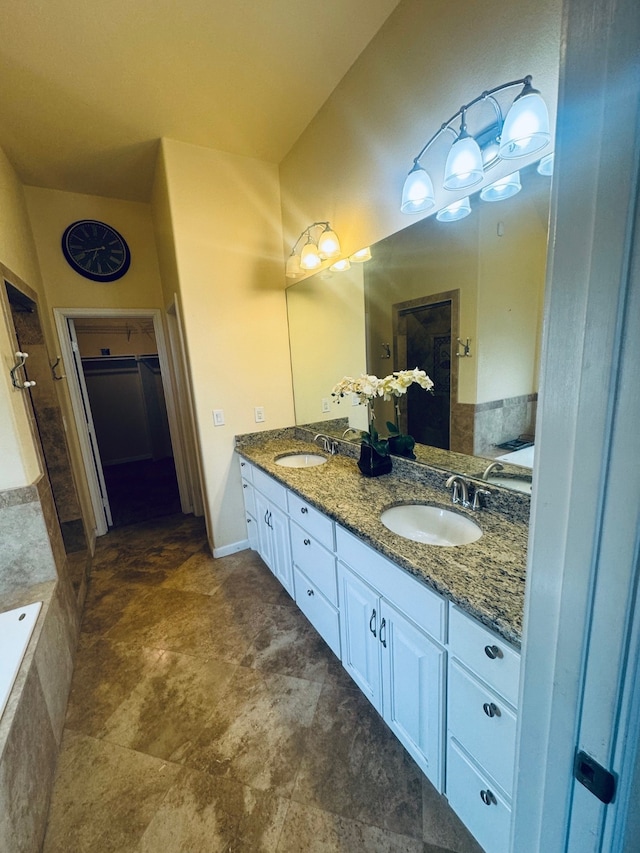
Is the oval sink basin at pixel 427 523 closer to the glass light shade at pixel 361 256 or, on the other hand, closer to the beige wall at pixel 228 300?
the glass light shade at pixel 361 256

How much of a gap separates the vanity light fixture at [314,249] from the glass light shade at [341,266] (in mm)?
50

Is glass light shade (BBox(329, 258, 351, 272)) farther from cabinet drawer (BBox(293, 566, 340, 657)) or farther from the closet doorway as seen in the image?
cabinet drawer (BBox(293, 566, 340, 657))

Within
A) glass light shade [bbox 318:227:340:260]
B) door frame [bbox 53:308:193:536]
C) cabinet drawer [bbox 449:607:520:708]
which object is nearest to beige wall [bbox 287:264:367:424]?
glass light shade [bbox 318:227:340:260]

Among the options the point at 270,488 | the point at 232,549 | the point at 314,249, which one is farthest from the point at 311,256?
the point at 232,549

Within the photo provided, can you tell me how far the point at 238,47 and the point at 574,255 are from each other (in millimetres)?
2045

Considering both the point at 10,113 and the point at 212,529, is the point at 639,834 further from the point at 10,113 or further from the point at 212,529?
the point at 10,113

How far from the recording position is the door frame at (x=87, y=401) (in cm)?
287

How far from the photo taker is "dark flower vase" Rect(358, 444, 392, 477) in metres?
1.84

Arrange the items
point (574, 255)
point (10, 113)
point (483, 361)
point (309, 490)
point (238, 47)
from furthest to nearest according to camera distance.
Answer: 1. point (10, 113)
2. point (309, 490)
3. point (238, 47)
4. point (483, 361)
5. point (574, 255)

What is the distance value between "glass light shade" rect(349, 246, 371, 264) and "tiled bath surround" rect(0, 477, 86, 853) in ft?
6.82

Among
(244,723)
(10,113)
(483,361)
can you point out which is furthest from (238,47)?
(244,723)

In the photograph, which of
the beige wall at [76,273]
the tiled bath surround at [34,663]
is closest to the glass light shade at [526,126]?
the tiled bath surround at [34,663]

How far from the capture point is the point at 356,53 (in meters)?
Result: 1.65

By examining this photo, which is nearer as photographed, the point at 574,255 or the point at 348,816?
the point at 574,255
